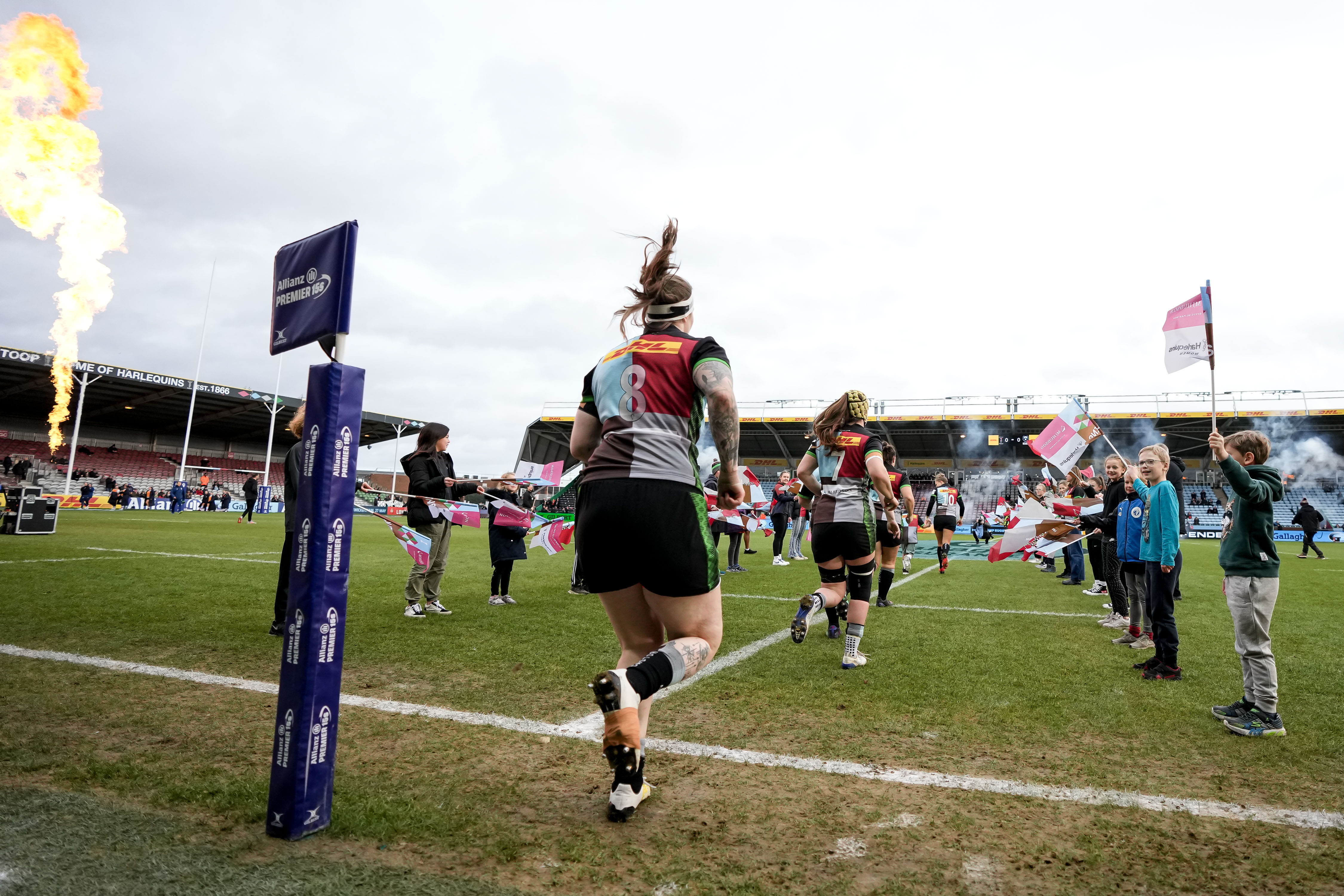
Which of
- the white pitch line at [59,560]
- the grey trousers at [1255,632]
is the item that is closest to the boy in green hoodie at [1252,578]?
the grey trousers at [1255,632]

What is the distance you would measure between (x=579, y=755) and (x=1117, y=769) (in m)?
2.43

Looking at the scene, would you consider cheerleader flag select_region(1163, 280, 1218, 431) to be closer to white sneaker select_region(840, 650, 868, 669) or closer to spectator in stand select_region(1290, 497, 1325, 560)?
white sneaker select_region(840, 650, 868, 669)

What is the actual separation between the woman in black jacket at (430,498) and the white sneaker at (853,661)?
3926 mm


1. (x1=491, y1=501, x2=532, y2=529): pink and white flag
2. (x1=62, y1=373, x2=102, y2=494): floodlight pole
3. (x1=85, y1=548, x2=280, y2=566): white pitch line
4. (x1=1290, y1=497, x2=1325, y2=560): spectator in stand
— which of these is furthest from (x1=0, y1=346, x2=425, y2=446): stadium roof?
(x1=1290, y1=497, x2=1325, y2=560): spectator in stand

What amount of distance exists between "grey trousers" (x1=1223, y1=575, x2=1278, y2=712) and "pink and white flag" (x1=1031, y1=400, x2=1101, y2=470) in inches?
233

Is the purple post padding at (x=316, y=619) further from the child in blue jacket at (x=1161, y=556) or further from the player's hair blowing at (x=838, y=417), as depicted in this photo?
the child in blue jacket at (x=1161, y=556)

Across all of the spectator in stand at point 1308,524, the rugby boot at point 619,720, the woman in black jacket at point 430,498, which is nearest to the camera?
the rugby boot at point 619,720

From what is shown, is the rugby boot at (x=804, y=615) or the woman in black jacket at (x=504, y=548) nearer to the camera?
the rugby boot at (x=804, y=615)

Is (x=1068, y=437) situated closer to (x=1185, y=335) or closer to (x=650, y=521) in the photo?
(x=1185, y=335)

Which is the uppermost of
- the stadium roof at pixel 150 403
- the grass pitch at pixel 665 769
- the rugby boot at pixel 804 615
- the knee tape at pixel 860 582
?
the stadium roof at pixel 150 403

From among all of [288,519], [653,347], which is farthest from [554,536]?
[653,347]

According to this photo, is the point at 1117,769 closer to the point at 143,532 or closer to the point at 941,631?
the point at 941,631

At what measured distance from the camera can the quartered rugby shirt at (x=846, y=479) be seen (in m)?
5.85

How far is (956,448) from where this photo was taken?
177 ft
